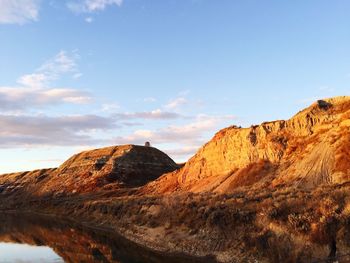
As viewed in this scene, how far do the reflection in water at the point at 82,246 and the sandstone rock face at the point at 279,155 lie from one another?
19.8 metres

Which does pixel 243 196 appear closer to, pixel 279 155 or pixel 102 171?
pixel 279 155

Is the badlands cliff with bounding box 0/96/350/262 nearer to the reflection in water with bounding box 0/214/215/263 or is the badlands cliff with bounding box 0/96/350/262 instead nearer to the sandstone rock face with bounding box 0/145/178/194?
the sandstone rock face with bounding box 0/145/178/194

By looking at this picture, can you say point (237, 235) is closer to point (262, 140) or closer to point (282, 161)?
point (282, 161)

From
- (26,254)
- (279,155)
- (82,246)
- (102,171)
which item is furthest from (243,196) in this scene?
(102,171)

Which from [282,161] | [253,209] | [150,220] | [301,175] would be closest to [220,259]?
[253,209]

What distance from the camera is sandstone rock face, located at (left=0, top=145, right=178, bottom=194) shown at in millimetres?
105562

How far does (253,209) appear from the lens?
2609 cm

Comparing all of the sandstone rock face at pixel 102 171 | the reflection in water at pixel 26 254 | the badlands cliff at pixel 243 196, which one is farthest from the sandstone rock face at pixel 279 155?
the sandstone rock face at pixel 102 171

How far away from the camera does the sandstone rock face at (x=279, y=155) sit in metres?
44.9

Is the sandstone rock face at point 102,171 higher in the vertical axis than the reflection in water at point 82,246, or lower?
higher

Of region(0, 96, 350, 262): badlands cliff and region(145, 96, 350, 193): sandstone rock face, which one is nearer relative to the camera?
region(0, 96, 350, 262): badlands cliff

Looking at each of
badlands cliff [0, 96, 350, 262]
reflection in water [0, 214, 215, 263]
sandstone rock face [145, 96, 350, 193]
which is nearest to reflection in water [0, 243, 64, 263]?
reflection in water [0, 214, 215, 263]

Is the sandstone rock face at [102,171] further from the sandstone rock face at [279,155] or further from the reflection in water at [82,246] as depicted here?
the reflection in water at [82,246]

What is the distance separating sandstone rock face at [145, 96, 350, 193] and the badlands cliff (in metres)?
0.17
